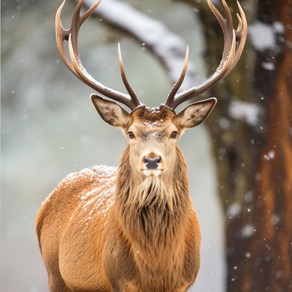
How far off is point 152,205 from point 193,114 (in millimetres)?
643

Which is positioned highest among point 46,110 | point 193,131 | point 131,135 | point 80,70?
point 80,70

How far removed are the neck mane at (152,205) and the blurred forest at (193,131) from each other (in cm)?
418

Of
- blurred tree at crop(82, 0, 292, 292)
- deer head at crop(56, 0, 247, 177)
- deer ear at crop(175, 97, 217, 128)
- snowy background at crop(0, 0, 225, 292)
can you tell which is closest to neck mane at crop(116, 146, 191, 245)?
deer head at crop(56, 0, 247, 177)

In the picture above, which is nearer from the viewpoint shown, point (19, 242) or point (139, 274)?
point (139, 274)

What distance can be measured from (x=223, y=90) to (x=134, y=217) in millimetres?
4748

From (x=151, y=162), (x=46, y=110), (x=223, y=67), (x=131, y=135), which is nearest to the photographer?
(x=151, y=162)

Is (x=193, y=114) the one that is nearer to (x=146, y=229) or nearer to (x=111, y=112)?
(x=111, y=112)

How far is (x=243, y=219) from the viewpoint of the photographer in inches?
395

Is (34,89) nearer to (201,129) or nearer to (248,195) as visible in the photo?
(201,129)

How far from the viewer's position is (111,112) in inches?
232

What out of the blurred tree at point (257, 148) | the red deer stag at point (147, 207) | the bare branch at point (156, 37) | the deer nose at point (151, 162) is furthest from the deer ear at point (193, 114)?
the bare branch at point (156, 37)

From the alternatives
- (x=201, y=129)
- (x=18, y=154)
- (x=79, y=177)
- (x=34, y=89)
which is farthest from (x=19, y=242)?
(x=79, y=177)

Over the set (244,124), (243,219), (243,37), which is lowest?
(243,219)

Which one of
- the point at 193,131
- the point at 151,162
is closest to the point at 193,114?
the point at 151,162
